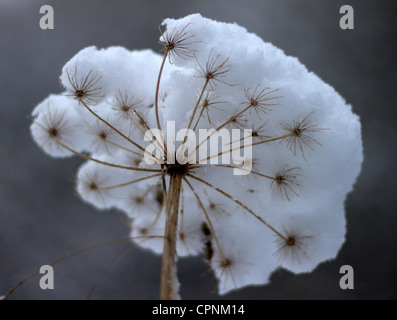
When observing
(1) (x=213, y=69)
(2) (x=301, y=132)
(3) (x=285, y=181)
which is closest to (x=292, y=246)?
(3) (x=285, y=181)

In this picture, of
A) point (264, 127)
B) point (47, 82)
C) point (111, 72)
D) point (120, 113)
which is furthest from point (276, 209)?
point (47, 82)

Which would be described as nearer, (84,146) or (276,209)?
(276,209)

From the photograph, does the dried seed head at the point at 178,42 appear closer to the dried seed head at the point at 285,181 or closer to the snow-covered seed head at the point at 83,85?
the snow-covered seed head at the point at 83,85

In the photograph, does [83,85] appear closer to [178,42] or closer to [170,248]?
[178,42]

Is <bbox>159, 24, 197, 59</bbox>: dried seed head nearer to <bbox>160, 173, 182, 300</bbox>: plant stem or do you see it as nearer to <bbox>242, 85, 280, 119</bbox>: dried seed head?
<bbox>242, 85, 280, 119</bbox>: dried seed head

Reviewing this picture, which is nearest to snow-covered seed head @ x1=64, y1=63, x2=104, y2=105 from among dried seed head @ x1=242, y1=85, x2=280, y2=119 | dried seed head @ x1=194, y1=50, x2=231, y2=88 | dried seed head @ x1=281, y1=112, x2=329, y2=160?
dried seed head @ x1=194, y1=50, x2=231, y2=88

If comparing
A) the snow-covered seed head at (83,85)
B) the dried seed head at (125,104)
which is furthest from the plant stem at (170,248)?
the snow-covered seed head at (83,85)
